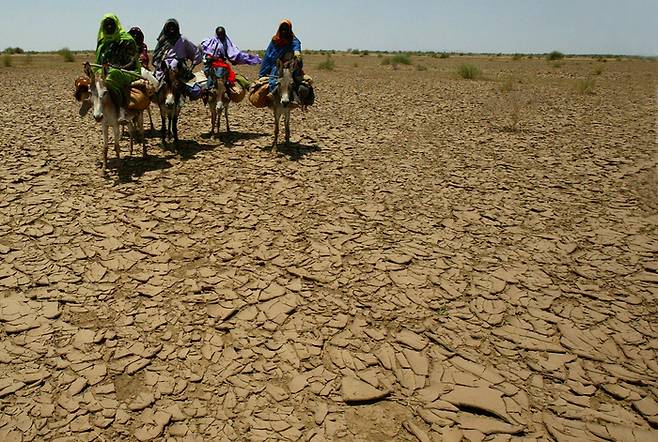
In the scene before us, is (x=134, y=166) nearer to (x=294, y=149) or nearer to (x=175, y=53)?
(x=175, y=53)

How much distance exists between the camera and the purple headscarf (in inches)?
335

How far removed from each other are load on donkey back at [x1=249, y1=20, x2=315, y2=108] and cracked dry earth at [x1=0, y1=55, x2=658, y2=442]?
1.02m

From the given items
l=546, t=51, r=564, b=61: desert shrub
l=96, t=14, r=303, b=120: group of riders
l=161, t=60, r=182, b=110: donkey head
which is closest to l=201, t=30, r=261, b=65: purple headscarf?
l=96, t=14, r=303, b=120: group of riders

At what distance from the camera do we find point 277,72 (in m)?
7.64

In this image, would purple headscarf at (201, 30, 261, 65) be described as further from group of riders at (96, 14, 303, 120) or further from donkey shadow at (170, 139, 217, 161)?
donkey shadow at (170, 139, 217, 161)

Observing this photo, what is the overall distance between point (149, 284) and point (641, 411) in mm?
4158

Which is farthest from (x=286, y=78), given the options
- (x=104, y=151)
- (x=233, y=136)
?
(x=104, y=151)

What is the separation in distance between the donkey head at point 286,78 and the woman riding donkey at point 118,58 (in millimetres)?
2265

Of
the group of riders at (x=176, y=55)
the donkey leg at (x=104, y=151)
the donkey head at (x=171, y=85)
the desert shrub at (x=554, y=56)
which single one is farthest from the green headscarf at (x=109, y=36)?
the desert shrub at (x=554, y=56)

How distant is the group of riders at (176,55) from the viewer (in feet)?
21.8

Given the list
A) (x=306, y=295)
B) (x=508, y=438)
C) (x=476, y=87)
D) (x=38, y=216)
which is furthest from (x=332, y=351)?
(x=476, y=87)

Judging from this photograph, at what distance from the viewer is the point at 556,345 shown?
3.53 metres

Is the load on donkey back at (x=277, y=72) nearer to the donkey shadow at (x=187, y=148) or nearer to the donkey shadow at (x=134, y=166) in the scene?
the donkey shadow at (x=187, y=148)

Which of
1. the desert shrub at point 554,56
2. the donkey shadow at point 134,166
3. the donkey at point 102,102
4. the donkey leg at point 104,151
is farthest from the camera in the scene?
the desert shrub at point 554,56
